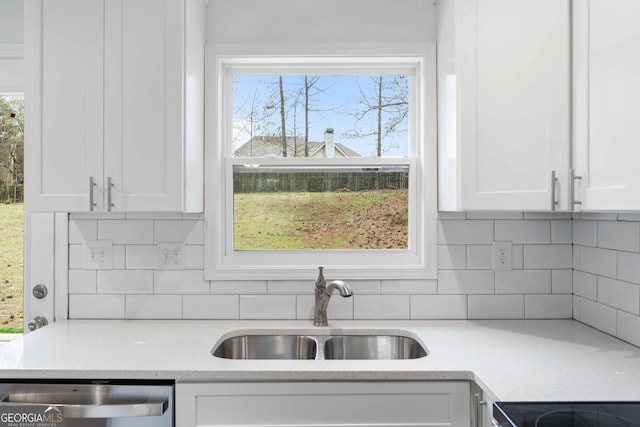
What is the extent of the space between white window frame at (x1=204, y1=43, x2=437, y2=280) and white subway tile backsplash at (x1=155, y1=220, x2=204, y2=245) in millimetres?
40

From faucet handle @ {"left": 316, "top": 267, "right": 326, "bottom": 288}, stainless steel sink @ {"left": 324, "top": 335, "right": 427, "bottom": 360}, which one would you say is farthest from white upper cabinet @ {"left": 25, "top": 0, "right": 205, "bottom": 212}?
stainless steel sink @ {"left": 324, "top": 335, "right": 427, "bottom": 360}

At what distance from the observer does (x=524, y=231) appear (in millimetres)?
2121

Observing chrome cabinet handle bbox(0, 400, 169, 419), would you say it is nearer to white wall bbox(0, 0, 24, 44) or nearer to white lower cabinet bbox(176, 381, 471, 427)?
white lower cabinet bbox(176, 381, 471, 427)

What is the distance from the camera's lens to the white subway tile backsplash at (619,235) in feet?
5.55

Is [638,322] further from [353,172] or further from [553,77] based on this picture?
[353,172]

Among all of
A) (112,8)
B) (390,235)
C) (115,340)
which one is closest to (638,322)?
(390,235)

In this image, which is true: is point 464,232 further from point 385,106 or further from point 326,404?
point 326,404

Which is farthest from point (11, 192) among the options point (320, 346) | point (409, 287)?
point (409, 287)

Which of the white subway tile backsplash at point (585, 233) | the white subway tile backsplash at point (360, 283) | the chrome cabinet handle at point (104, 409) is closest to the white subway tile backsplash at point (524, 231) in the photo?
the white subway tile backsplash at point (360, 283)

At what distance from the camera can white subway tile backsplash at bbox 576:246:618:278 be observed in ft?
6.00

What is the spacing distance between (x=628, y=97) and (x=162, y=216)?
5.79 ft

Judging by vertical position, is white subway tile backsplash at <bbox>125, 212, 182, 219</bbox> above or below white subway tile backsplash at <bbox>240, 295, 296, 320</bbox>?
above

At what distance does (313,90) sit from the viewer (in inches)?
89.5

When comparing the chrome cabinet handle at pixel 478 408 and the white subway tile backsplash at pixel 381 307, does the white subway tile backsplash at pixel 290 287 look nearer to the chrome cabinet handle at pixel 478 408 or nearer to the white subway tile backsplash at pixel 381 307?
the white subway tile backsplash at pixel 381 307
